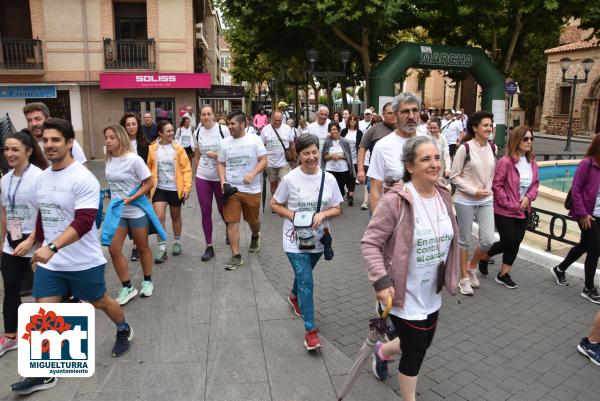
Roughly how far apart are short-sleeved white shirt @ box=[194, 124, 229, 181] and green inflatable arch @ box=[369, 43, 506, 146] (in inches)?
438

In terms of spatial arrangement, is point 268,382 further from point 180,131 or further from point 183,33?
point 183,33

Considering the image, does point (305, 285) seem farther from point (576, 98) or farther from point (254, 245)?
point (576, 98)

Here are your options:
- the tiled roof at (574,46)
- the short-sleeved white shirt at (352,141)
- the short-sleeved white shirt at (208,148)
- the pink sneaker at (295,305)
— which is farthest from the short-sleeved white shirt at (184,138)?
the tiled roof at (574,46)

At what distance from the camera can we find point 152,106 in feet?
65.3

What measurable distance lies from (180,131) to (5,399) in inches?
327

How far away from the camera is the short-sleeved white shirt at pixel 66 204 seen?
3359 millimetres

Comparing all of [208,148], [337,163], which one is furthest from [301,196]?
[337,163]

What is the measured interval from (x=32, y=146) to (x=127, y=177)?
1.14 m

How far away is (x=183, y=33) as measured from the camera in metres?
19.5

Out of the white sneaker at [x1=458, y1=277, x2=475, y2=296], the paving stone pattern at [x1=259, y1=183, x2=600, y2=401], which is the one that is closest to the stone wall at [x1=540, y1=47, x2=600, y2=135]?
the paving stone pattern at [x1=259, y1=183, x2=600, y2=401]

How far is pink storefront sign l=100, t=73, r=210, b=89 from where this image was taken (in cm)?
1875

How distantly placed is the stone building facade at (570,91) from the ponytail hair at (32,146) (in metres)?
34.2

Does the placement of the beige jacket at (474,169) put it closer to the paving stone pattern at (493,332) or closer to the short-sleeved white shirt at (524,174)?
the short-sleeved white shirt at (524,174)

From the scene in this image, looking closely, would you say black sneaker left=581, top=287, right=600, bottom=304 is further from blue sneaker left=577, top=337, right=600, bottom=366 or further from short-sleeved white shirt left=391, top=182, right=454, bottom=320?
short-sleeved white shirt left=391, top=182, right=454, bottom=320
